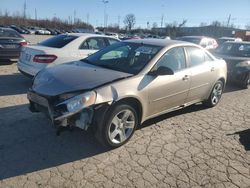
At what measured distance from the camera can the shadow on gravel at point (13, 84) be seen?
20.9 ft

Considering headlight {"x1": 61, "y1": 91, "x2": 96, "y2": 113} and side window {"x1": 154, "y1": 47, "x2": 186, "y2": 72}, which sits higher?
side window {"x1": 154, "y1": 47, "x2": 186, "y2": 72}

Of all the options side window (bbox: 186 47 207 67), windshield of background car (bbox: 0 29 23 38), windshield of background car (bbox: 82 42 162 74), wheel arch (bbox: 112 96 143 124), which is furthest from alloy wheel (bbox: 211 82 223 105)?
windshield of background car (bbox: 0 29 23 38)

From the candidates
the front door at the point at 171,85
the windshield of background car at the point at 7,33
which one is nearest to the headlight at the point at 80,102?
the front door at the point at 171,85

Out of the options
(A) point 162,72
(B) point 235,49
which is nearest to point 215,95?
(A) point 162,72

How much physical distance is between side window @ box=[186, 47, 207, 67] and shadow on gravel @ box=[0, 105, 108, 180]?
8.35 ft

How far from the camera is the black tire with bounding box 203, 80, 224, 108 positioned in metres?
6.02

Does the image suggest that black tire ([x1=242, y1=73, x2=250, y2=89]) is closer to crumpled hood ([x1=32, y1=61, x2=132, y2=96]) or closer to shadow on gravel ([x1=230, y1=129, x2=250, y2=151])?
shadow on gravel ([x1=230, y1=129, x2=250, y2=151])

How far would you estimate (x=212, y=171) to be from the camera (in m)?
3.47

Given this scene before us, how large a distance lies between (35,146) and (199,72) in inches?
135

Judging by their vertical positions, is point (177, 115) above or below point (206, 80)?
below

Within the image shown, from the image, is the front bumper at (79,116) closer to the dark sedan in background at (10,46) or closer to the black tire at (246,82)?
the black tire at (246,82)

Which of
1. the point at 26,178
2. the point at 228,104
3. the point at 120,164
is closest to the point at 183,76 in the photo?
the point at 120,164

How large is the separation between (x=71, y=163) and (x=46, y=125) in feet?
4.20

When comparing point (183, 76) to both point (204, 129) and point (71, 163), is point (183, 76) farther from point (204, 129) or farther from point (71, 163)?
point (71, 163)
